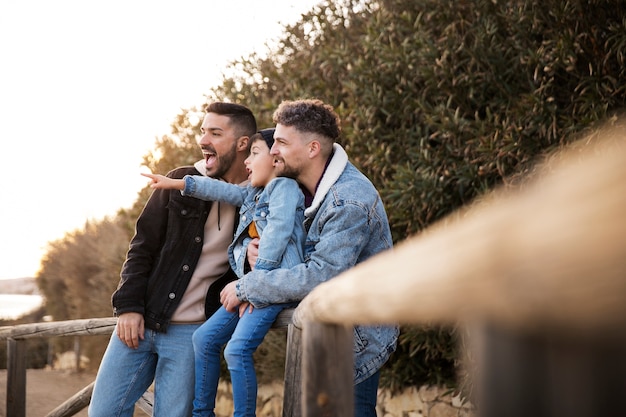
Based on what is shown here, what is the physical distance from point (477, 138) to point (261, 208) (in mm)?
2689

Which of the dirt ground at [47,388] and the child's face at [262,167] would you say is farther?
the dirt ground at [47,388]

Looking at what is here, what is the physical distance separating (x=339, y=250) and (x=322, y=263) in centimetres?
9

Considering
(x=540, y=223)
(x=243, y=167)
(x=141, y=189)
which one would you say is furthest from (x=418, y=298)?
(x=141, y=189)

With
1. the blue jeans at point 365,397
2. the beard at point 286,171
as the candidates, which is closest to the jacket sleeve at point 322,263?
the beard at point 286,171

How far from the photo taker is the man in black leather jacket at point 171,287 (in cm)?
372

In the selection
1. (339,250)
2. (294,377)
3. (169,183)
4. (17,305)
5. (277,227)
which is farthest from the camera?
(17,305)

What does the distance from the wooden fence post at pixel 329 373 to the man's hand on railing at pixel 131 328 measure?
2.14 metres

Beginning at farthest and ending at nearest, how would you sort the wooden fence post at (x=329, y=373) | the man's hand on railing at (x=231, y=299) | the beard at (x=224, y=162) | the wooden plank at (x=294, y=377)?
the beard at (x=224, y=162) → the man's hand on railing at (x=231, y=299) → the wooden plank at (x=294, y=377) → the wooden fence post at (x=329, y=373)

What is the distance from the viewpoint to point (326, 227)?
10.0 feet

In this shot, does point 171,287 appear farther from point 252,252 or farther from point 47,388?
point 47,388

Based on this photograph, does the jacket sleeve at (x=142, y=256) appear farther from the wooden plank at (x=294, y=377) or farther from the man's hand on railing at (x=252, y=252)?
the wooden plank at (x=294, y=377)

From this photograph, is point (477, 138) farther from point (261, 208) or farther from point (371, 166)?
point (261, 208)

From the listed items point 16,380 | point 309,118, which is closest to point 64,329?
point 16,380

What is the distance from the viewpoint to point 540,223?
603 mm
